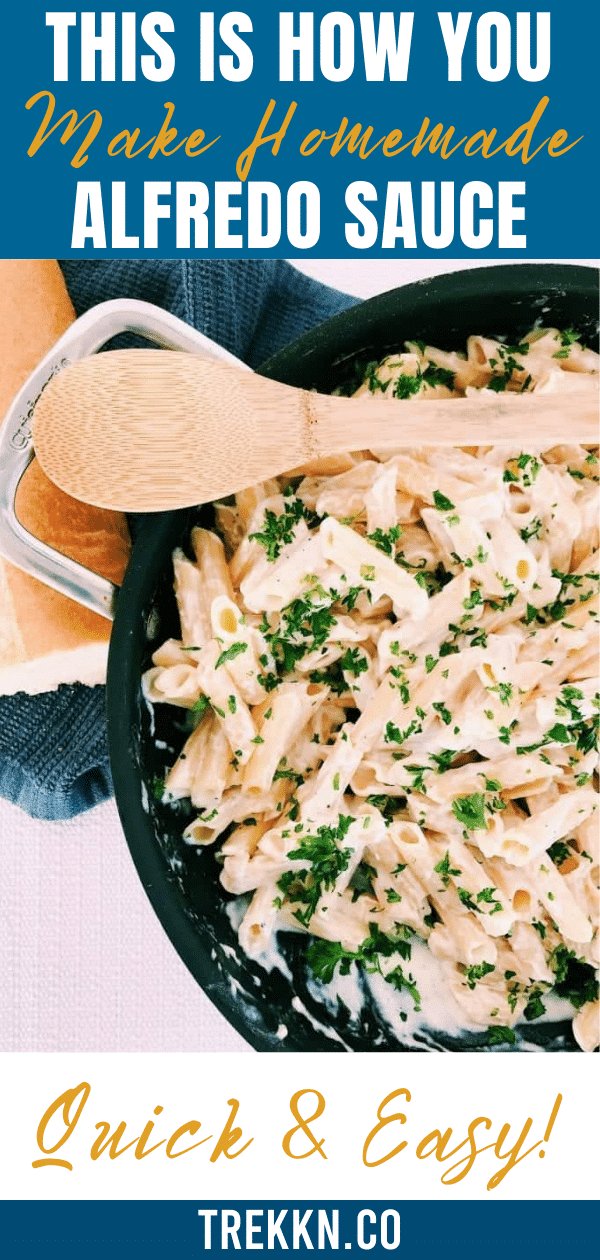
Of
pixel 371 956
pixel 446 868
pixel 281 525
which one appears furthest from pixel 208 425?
pixel 371 956

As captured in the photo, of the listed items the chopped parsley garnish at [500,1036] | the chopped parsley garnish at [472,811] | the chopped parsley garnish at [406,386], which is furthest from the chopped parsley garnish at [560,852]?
the chopped parsley garnish at [406,386]

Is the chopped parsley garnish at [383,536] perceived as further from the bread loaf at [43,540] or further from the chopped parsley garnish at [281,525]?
the bread loaf at [43,540]

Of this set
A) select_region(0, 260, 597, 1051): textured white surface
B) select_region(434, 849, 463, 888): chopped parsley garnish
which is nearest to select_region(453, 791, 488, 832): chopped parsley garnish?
select_region(434, 849, 463, 888): chopped parsley garnish

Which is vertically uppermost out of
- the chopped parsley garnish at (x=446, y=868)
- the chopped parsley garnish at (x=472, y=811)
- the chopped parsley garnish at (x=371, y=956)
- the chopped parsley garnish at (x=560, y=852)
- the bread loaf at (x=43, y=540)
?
the bread loaf at (x=43, y=540)

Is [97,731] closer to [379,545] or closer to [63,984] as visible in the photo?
[63,984]

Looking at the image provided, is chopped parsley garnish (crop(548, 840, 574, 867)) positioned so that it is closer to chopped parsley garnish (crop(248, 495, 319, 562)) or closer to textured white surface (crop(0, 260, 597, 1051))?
chopped parsley garnish (crop(248, 495, 319, 562))
